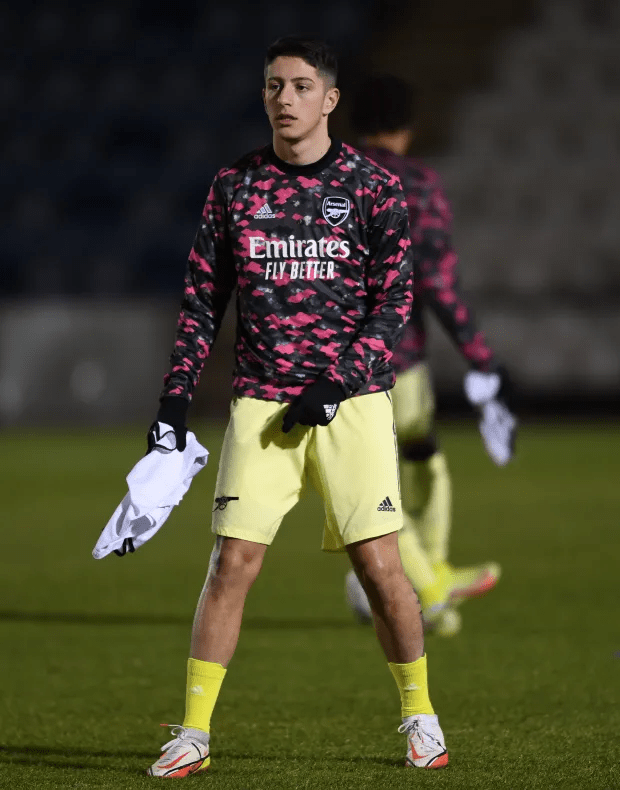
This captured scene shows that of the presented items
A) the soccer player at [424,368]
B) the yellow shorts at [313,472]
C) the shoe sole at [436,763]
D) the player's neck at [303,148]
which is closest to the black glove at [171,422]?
the yellow shorts at [313,472]

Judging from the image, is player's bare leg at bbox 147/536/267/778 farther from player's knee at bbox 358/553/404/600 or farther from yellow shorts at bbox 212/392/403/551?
player's knee at bbox 358/553/404/600

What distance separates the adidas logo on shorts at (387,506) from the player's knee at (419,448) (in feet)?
5.83

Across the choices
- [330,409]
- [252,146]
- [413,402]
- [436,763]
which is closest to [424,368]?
[413,402]

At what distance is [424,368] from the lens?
4.98m

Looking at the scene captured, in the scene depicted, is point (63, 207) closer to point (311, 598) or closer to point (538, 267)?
point (538, 267)

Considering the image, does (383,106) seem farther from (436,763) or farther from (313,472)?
(436,763)

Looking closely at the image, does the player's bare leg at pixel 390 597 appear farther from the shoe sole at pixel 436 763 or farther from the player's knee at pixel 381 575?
the shoe sole at pixel 436 763

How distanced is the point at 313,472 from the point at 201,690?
0.56 meters

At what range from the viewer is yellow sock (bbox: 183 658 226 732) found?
3.24 metres

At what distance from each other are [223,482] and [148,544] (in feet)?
14.5

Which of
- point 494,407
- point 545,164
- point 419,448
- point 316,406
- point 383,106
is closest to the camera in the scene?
point 316,406

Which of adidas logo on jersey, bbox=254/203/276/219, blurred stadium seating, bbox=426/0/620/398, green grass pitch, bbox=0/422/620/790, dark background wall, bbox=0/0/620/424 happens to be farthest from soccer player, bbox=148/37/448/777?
blurred stadium seating, bbox=426/0/620/398

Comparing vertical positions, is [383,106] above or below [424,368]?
above

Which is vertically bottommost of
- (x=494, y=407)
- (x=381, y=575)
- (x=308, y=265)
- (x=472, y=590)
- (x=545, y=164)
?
(x=472, y=590)
